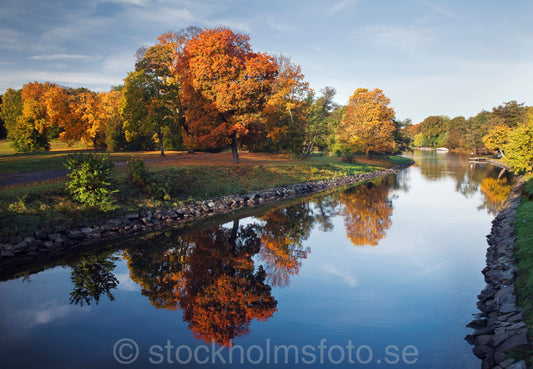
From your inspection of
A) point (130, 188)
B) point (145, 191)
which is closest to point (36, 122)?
point (130, 188)

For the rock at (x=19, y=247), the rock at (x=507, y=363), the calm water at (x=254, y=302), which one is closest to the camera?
the rock at (x=507, y=363)

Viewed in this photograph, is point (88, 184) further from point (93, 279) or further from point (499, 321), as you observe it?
point (499, 321)

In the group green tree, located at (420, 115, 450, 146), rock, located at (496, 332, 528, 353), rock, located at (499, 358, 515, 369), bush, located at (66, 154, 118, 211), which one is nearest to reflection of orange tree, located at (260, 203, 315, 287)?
rock, located at (496, 332, 528, 353)

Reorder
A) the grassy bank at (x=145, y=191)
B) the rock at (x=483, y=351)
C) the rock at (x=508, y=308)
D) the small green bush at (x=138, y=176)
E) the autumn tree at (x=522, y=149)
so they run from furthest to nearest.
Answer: the autumn tree at (x=522, y=149) → the small green bush at (x=138, y=176) → the grassy bank at (x=145, y=191) → the rock at (x=508, y=308) → the rock at (x=483, y=351)

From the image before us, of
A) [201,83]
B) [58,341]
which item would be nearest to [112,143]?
[201,83]

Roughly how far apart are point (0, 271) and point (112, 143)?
35.4m

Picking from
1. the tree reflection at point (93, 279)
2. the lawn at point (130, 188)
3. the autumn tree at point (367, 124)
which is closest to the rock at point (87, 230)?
the lawn at point (130, 188)

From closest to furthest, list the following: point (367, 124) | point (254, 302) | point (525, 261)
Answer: point (254, 302) < point (525, 261) < point (367, 124)

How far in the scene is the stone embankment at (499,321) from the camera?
6.60 meters

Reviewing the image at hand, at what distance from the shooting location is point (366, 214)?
77.6 feet

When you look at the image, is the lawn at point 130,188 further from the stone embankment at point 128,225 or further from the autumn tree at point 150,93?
the autumn tree at point 150,93

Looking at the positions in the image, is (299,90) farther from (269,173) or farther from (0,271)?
(0,271)

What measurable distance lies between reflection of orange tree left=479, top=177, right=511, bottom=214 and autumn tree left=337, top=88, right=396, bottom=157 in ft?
63.7

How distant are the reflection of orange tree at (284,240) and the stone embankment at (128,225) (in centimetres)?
364
